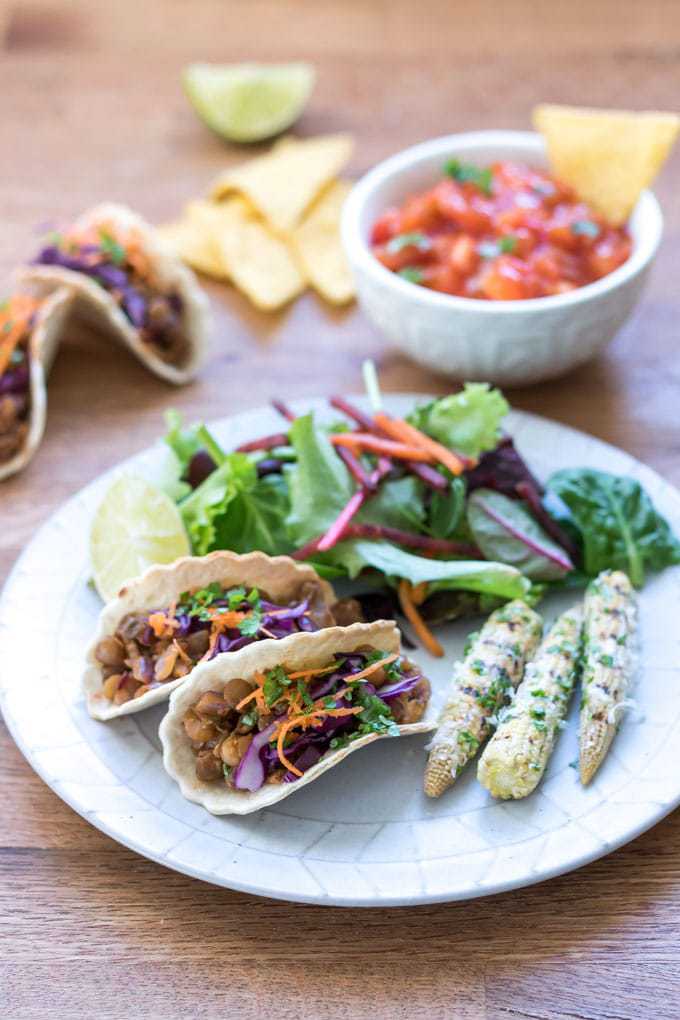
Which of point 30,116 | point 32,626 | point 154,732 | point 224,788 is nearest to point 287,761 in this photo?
point 224,788

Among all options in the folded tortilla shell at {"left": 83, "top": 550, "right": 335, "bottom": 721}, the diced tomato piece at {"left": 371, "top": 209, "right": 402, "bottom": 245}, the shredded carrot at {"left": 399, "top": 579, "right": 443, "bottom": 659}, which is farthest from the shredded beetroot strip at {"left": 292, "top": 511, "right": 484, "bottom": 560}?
the diced tomato piece at {"left": 371, "top": 209, "right": 402, "bottom": 245}

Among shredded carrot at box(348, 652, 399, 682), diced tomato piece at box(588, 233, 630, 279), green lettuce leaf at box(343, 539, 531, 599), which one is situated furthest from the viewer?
diced tomato piece at box(588, 233, 630, 279)

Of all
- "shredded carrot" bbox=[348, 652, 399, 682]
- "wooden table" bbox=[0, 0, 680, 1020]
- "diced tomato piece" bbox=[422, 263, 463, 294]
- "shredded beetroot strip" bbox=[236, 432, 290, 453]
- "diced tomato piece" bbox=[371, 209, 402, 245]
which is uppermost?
"diced tomato piece" bbox=[371, 209, 402, 245]

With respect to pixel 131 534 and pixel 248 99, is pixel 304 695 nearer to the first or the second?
pixel 131 534

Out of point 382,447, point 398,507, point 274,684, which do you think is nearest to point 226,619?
point 274,684

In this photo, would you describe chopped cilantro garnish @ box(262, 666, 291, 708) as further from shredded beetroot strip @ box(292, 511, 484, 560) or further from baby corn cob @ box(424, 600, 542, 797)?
shredded beetroot strip @ box(292, 511, 484, 560)

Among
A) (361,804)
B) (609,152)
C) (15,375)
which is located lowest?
(361,804)

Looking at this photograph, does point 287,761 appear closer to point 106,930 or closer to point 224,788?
point 224,788
